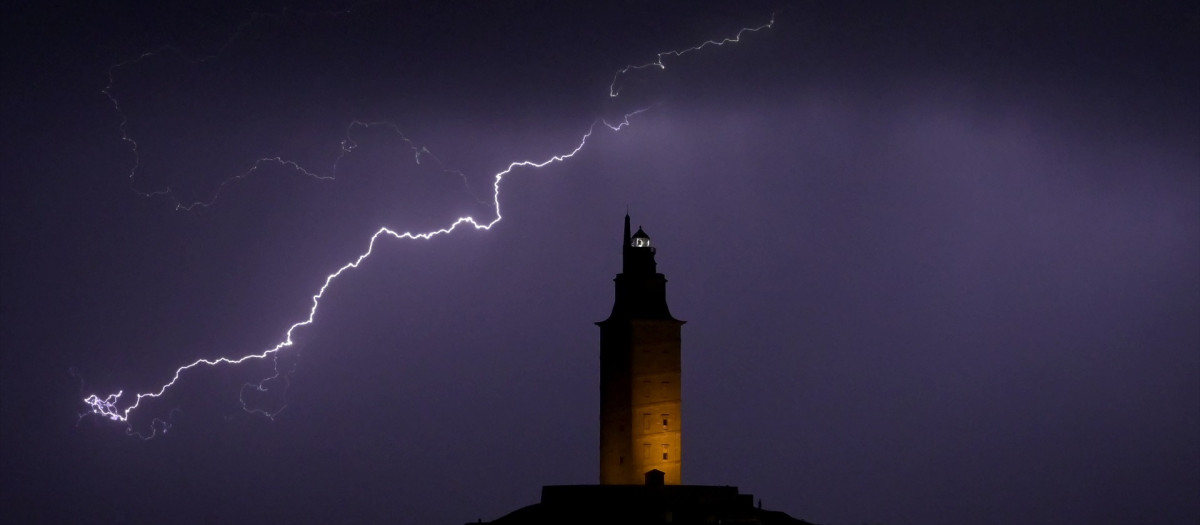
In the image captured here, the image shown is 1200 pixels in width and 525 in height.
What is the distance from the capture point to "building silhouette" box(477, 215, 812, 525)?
50.0m

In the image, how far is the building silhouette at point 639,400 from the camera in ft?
164

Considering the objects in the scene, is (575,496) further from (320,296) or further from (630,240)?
(320,296)

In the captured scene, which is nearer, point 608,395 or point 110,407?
point 608,395

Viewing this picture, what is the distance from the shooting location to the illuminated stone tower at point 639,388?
53125mm

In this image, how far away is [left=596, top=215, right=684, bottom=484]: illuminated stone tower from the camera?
53.1 meters

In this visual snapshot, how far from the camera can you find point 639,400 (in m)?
53.3

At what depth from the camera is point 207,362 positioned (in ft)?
217

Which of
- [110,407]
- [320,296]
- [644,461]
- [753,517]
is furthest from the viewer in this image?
[320,296]

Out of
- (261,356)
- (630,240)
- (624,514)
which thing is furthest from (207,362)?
(624,514)

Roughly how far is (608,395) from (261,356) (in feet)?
57.3

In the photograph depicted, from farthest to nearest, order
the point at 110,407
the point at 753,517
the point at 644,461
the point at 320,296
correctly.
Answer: the point at 320,296
the point at 110,407
the point at 644,461
the point at 753,517

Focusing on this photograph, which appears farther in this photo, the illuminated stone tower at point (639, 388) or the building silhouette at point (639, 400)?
the illuminated stone tower at point (639, 388)

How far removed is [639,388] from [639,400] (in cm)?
38

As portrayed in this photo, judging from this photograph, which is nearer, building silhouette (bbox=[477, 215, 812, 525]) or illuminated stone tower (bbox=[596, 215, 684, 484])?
building silhouette (bbox=[477, 215, 812, 525])
